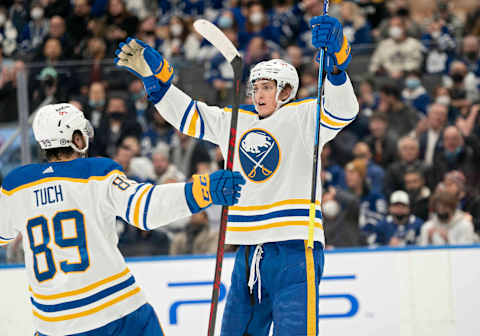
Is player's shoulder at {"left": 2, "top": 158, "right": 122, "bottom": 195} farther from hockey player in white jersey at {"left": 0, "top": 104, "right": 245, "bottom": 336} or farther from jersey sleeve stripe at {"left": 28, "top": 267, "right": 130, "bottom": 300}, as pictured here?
jersey sleeve stripe at {"left": 28, "top": 267, "right": 130, "bottom": 300}

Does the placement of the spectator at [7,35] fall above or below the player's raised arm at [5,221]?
above

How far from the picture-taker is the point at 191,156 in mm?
4672

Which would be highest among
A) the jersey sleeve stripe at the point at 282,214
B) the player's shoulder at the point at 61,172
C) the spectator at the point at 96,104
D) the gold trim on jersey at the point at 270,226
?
the spectator at the point at 96,104

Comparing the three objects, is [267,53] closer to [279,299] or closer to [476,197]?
[476,197]

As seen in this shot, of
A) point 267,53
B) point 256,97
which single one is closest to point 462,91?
point 267,53

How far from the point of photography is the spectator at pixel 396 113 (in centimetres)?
467

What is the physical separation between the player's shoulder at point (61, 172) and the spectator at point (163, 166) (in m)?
2.37

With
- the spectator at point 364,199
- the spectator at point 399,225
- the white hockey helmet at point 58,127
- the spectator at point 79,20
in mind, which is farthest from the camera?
the spectator at point 79,20

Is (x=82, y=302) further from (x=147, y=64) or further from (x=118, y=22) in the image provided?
(x=118, y=22)

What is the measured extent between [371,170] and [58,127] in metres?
2.83

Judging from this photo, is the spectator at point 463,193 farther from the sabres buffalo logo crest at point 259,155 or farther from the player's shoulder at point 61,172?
the player's shoulder at point 61,172

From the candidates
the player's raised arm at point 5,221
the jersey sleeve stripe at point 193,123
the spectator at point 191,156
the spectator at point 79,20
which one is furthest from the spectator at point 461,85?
the player's raised arm at point 5,221

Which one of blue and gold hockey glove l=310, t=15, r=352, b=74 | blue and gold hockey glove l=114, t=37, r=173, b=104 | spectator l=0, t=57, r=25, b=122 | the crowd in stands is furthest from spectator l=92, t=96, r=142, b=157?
blue and gold hockey glove l=310, t=15, r=352, b=74

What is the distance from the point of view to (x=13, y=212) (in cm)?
228
